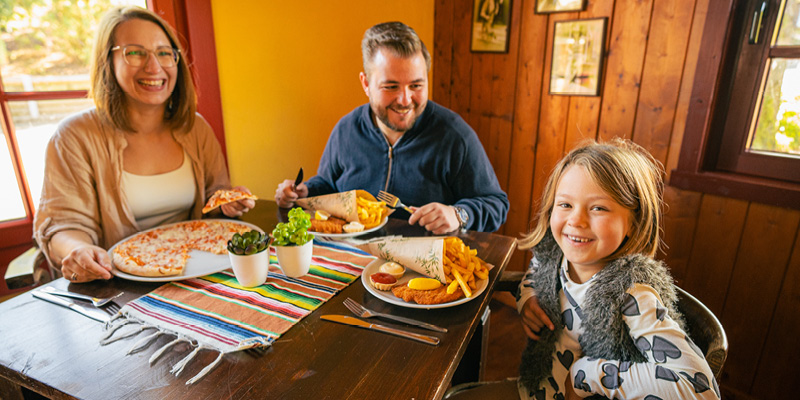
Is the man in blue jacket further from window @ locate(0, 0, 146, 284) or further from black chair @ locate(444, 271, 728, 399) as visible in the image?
window @ locate(0, 0, 146, 284)

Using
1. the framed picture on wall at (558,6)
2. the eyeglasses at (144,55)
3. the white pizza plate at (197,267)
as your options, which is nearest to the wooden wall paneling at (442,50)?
the framed picture on wall at (558,6)

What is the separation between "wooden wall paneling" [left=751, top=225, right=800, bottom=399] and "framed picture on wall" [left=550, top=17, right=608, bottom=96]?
1.16 metres

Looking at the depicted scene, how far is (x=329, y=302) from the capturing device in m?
1.04

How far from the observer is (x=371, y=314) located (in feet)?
3.18

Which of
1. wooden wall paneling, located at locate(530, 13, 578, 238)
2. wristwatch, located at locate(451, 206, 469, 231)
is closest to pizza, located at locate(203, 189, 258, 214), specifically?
wristwatch, located at locate(451, 206, 469, 231)

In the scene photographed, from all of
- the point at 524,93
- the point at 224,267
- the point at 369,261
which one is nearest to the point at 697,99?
the point at 524,93

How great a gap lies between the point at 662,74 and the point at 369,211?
166 cm

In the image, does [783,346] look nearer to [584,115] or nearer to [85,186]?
[584,115]

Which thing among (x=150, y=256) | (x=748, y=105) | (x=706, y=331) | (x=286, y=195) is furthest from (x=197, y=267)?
(x=748, y=105)

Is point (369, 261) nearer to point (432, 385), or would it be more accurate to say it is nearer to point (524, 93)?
point (432, 385)

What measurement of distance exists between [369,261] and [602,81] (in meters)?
1.78

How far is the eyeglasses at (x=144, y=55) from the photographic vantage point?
1.50 meters

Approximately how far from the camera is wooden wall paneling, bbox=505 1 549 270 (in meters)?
2.47

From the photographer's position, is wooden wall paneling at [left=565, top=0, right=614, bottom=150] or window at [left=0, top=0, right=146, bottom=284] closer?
window at [left=0, top=0, right=146, bottom=284]
